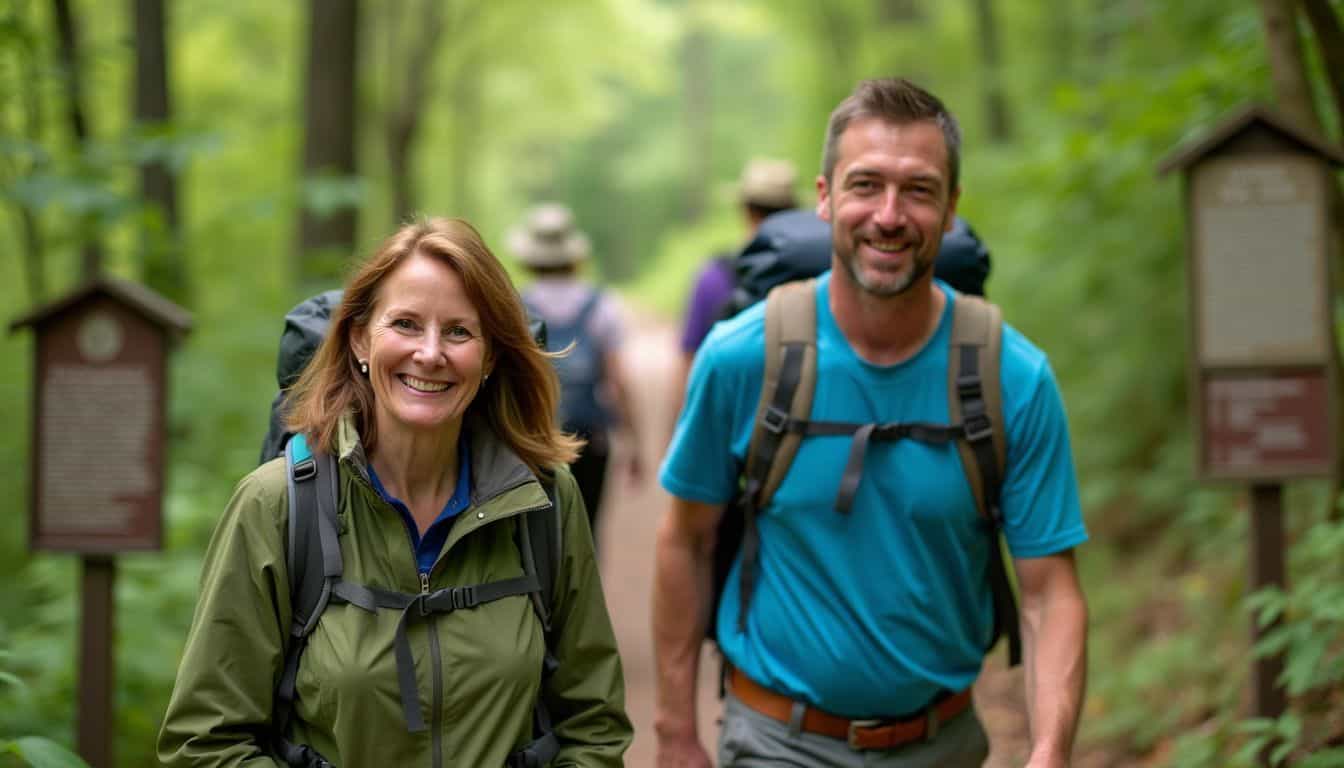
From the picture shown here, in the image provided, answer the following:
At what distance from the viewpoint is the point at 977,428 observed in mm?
3145

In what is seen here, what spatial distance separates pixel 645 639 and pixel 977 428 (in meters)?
5.87

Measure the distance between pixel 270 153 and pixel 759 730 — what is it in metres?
11.4

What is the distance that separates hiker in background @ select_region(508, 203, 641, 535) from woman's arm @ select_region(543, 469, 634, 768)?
4.10 meters

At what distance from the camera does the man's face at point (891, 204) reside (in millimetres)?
3098

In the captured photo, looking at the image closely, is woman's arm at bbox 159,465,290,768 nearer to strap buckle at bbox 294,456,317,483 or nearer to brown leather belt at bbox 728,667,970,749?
strap buckle at bbox 294,456,317,483

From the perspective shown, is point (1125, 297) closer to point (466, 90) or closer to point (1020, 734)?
point (1020, 734)

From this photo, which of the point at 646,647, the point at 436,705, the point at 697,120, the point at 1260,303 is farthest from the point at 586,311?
the point at 697,120

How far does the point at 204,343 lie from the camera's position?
29.5ft

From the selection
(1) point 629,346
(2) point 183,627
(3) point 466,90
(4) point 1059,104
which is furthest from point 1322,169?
(1) point 629,346

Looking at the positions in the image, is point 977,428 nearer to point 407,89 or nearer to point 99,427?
point 99,427

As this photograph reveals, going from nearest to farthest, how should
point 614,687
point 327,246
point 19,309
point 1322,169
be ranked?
1. point 614,687
2. point 1322,169
3. point 19,309
4. point 327,246

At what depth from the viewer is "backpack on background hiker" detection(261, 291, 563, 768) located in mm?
2553

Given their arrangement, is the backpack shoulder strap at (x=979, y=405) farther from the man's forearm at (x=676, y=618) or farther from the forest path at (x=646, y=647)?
the forest path at (x=646, y=647)

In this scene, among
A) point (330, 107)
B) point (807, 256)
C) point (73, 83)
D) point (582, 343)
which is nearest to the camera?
point (807, 256)
